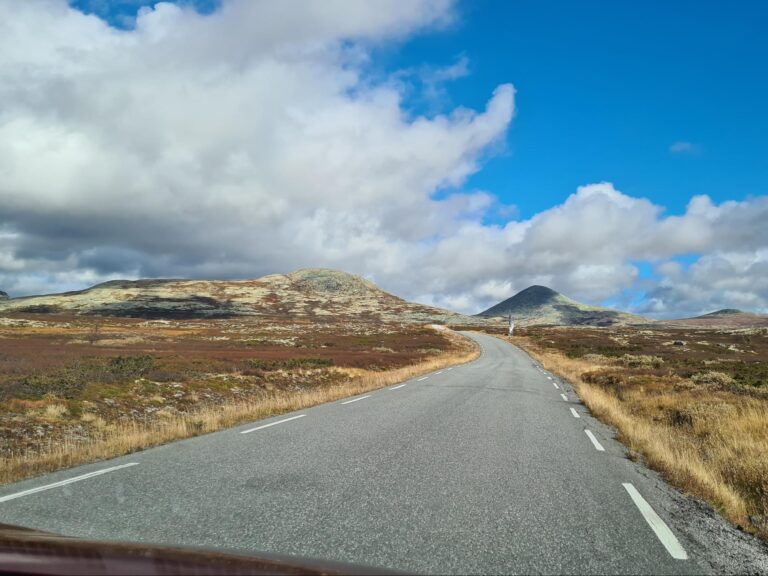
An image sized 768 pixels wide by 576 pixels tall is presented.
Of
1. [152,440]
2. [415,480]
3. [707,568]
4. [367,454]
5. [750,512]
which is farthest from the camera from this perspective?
[152,440]

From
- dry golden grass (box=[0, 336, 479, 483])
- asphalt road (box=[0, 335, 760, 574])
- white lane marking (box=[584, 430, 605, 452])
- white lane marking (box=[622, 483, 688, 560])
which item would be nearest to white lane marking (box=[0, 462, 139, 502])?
asphalt road (box=[0, 335, 760, 574])

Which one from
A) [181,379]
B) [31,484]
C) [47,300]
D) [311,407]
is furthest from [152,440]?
[47,300]

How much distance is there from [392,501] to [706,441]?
814cm

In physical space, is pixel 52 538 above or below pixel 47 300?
below

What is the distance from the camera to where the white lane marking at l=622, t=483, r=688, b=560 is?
4656 mm

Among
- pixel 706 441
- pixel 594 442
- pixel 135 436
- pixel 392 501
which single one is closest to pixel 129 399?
pixel 135 436

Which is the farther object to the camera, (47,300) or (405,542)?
(47,300)

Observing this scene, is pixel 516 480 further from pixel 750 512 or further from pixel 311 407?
pixel 311 407

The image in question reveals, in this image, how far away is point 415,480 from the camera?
22.1ft

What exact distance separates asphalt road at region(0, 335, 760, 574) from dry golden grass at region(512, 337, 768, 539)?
0.56 meters

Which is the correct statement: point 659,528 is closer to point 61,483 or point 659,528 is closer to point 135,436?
point 61,483

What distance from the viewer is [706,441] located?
409 inches

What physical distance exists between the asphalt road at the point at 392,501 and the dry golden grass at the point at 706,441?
0.56m

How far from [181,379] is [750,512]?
20957mm
